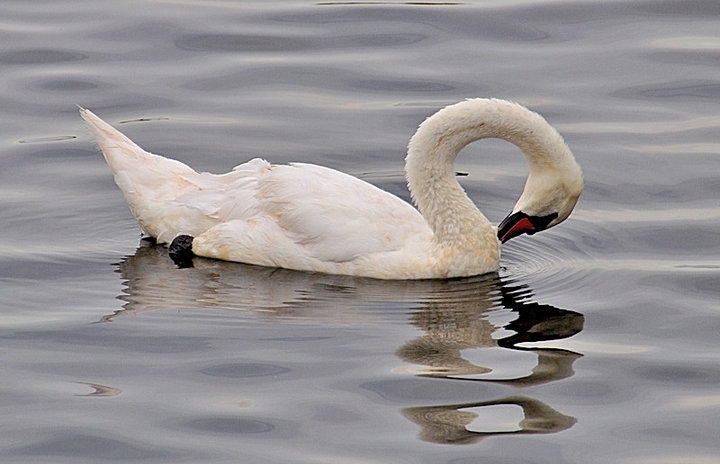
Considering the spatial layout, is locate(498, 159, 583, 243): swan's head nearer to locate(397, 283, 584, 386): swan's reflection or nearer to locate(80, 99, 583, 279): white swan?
locate(80, 99, 583, 279): white swan

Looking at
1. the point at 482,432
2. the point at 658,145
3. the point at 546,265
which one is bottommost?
the point at 482,432

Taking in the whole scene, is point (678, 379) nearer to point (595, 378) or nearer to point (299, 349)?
point (595, 378)

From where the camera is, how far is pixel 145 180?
1184 centimetres

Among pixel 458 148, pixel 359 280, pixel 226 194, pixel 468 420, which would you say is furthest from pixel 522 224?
pixel 468 420

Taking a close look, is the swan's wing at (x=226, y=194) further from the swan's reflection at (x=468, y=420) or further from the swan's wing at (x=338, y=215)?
the swan's reflection at (x=468, y=420)

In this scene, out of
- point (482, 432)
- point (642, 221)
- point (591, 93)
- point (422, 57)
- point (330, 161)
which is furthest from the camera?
point (422, 57)

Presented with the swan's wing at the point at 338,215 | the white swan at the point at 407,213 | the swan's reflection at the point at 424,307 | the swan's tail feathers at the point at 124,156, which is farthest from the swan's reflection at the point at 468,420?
the swan's tail feathers at the point at 124,156

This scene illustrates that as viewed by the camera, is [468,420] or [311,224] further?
[311,224]

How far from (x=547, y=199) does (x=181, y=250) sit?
Result: 2.48 metres

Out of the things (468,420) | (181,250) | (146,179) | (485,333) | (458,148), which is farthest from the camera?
(146,179)

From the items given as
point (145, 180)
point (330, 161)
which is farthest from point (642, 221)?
point (145, 180)

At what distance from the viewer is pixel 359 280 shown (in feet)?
35.9

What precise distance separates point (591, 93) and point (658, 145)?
143 centimetres

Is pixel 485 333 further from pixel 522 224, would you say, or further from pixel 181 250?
pixel 181 250
